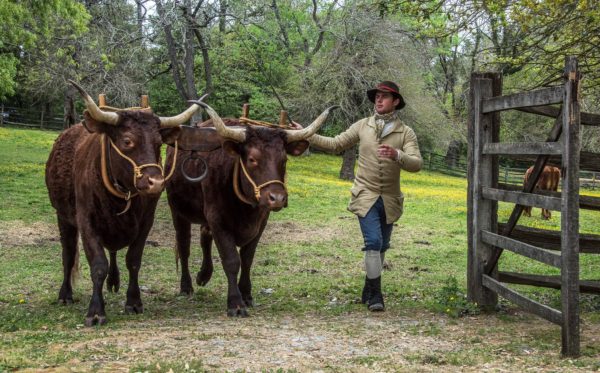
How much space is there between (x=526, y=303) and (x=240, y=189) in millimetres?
3139

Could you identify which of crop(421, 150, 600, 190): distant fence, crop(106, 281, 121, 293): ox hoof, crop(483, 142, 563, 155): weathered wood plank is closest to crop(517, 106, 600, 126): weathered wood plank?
crop(483, 142, 563, 155): weathered wood plank

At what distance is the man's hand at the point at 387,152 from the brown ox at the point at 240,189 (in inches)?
30.5

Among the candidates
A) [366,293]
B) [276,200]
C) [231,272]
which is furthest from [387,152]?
[231,272]

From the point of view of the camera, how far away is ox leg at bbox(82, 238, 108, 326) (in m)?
7.31

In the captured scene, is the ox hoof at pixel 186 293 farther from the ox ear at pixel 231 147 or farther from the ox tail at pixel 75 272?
the ox ear at pixel 231 147

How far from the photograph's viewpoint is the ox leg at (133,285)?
8.09m

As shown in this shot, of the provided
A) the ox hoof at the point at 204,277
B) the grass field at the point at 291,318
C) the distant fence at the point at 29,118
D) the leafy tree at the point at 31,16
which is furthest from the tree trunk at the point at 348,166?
the ox hoof at the point at 204,277

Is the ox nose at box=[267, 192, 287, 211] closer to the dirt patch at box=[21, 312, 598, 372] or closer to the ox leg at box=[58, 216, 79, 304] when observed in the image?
the dirt patch at box=[21, 312, 598, 372]

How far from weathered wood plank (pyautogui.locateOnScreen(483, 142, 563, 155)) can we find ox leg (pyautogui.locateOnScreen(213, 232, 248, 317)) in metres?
2.92

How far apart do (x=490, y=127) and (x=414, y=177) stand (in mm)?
31417

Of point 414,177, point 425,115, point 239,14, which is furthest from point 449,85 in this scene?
point 239,14

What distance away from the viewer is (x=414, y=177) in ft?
128

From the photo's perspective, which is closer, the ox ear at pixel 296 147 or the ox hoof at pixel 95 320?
the ox hoof at pixel 95 320

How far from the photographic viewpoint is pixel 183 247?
9.78 metres
